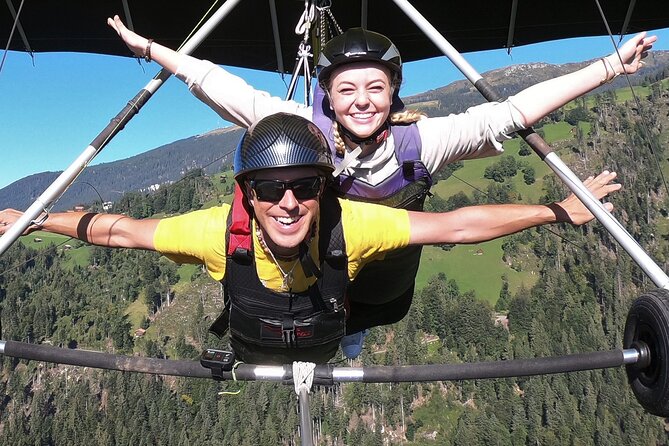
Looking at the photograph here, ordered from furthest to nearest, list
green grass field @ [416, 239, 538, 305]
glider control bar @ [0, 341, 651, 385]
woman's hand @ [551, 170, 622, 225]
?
green grass field @ [416, 239, 538, 305] → woman's hand @ [551, 170, 622, 225] → glider control bar @ [0, 341, 651, 385]

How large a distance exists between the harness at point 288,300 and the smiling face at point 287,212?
131 mm

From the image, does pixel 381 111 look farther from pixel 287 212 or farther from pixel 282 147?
pixel 287 212

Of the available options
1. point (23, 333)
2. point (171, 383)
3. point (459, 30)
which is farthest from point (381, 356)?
point (459, 30)

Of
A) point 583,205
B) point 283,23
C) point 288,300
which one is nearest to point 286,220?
point 288,300

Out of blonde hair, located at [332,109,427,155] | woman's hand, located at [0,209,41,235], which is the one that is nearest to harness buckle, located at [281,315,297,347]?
blonde hair, located at [332,109,427,155]

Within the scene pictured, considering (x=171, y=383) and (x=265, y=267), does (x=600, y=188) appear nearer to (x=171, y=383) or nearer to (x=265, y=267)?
(x=265, y=267)

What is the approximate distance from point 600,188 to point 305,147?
1.69 metres

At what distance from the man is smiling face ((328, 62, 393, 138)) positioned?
0.48 metres

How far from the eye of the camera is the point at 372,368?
208 cm

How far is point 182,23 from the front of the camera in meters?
5.66

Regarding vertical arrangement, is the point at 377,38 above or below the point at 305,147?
above

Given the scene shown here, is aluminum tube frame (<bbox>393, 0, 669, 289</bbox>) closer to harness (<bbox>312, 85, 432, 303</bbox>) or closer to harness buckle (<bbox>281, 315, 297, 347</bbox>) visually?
harness (<bbox>312, 85, 432, 303</bbox>)

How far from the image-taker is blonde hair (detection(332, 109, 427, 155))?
276 cm

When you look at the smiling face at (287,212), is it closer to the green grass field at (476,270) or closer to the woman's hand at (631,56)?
the woman's hand at (631,56)
